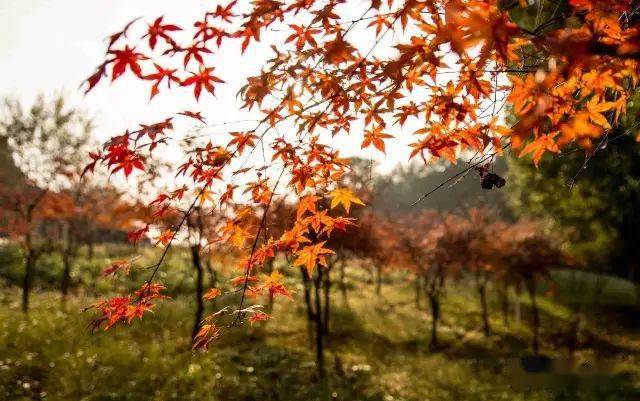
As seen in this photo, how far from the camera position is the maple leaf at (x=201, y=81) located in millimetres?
2469

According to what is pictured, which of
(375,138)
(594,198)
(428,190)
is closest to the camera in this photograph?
(375,138)

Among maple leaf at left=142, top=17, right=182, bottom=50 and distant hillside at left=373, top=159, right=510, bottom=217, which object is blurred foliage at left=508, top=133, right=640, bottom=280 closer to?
maple leaf at left=142, top=17, right=182, bottom=50

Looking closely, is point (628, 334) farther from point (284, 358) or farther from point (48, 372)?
point (48, 372)

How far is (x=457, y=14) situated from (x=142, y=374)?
749 centimetres

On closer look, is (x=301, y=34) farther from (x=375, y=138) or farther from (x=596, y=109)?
(x=596, y=109)

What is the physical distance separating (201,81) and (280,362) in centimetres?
760

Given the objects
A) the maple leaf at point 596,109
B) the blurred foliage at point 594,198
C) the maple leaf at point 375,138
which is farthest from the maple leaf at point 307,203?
the blurred foliage at point 594,198

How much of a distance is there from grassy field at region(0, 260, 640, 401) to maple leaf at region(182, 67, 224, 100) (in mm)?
5556

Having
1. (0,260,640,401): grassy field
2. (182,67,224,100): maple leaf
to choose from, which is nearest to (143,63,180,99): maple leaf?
(182,67,224,100): maple leaf

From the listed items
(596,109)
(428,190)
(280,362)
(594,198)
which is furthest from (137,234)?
(428,190)

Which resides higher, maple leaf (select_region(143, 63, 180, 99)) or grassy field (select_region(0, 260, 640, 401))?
maple leaf (select_region(143, 63, 180, 99))

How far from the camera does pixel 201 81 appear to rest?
2492mm

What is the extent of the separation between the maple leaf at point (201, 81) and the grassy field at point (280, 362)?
5.56 meters

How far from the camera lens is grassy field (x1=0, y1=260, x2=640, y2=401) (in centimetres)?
712
